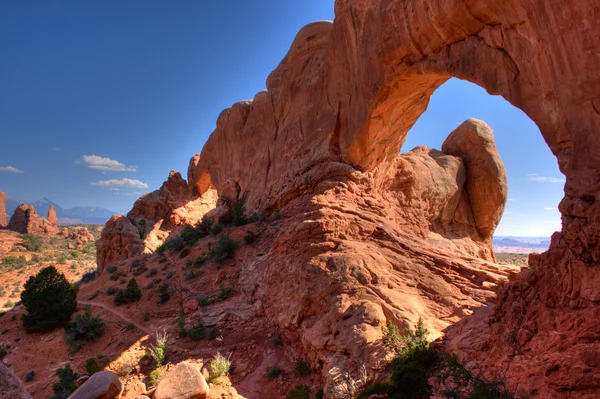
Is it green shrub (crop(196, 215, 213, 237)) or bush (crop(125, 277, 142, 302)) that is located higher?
green shrub (crop(196, 215, 213, 237))

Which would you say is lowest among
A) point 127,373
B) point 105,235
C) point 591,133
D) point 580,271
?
point 127,373

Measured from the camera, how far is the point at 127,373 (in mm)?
10953

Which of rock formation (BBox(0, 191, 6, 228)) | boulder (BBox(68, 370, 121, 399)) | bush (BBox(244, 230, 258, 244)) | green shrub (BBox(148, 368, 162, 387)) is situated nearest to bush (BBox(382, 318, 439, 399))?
green shrub (BBox(148, 368, 162, 387))

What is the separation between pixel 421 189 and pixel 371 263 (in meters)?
8.77

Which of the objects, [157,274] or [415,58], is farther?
[157,274]

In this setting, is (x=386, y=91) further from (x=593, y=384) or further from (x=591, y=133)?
(x=593, y=384)

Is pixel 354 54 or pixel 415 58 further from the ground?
pixel 354 54

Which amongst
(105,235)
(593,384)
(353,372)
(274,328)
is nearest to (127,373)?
(274,328)

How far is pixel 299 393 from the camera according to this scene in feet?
27.0

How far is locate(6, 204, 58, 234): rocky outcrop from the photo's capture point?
203 feet

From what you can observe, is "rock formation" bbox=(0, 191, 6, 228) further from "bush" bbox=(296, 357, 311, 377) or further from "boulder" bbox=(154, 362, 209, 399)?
"bush" bbox=(296, 357, 311, 377)

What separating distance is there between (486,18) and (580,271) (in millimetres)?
5896

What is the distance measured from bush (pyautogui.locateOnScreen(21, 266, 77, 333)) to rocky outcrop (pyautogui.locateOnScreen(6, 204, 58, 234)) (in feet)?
194

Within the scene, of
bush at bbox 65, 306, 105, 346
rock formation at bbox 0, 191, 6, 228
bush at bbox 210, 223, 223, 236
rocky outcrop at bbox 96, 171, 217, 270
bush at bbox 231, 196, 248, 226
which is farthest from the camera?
rock formation at bbox 0, 191, 6, 228
